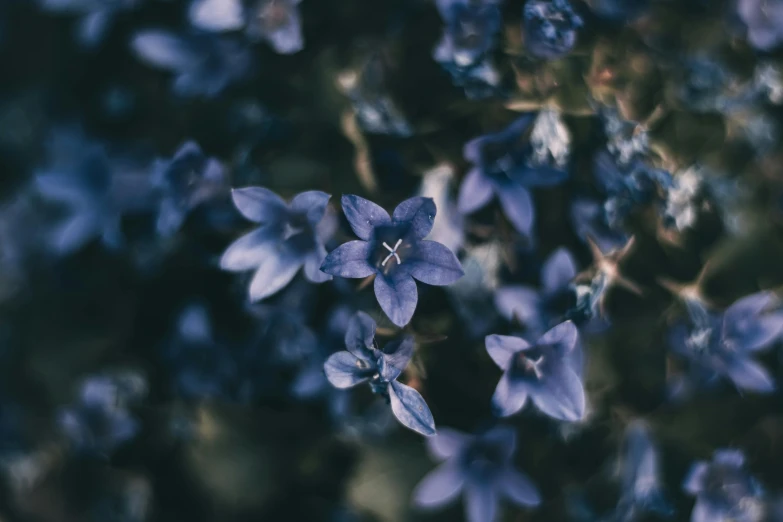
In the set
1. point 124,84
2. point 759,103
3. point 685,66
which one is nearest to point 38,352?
point 124,84

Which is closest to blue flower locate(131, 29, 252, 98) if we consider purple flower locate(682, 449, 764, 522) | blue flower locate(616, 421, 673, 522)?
blue flower locate(616, 421, 673, 522)

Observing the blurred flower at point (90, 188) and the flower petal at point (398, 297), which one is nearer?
the flower petal at point (398, 297)

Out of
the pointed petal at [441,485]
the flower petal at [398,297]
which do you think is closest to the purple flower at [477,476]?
the pointed petal at [441,485]

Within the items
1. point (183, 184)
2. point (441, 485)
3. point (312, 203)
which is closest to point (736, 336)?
point (441, 485)

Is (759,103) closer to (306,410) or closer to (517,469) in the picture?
(517,469)

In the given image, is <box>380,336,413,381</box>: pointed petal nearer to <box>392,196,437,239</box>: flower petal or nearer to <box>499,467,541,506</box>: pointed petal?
<box>392,196,437,239</box>: flower petal

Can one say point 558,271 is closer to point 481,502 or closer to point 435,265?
point 435,265

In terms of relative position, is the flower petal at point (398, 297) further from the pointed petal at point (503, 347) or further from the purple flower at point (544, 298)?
the purple flower at point (544, 298)
